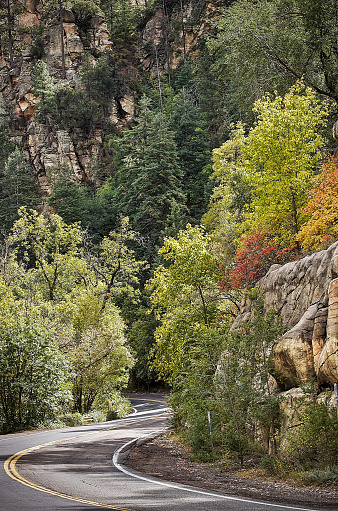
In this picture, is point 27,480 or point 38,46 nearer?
point 27,480

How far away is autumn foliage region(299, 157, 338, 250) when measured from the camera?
16.7 m

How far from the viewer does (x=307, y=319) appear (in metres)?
13.7

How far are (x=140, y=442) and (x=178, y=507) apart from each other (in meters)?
11.1

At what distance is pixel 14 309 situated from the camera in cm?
2709

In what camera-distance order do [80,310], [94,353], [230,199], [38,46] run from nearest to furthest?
[94,353]
[80,310]
[230,199]
[38,46]

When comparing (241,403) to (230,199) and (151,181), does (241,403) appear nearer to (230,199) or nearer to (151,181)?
(230,199)

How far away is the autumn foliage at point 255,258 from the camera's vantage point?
2069cm

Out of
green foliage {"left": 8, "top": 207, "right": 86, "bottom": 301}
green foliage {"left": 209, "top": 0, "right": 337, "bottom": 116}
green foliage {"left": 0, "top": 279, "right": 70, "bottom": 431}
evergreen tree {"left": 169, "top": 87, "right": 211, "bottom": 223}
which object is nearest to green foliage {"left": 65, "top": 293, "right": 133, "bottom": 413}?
green foliage {"left": 8, "top": 207, "right": 86, "bottom": 301}

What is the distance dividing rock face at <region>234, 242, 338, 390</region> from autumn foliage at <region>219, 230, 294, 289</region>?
12.3 ft

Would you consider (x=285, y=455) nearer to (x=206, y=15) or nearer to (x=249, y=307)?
(x=249, y=307)

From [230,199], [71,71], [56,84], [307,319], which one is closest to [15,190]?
[56,84]

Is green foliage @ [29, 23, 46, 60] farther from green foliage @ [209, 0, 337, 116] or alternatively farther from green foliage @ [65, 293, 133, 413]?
green foliage @ [209, 0, 337, 116]

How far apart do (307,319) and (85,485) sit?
689 cm

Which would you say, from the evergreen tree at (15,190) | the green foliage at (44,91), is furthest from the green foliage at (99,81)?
the evergreen tree at (15,190)
